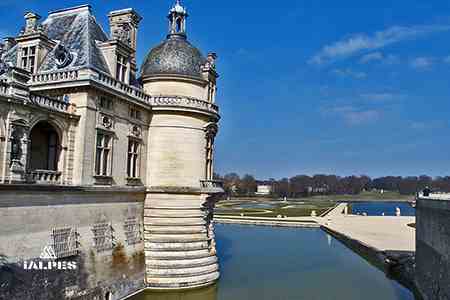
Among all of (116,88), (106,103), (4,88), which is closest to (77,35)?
(116,88)

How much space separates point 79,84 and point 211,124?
27.0 ft

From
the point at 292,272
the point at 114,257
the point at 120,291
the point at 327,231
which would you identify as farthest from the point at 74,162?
the point at 327,231

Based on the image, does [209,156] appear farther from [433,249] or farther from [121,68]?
[433,249]

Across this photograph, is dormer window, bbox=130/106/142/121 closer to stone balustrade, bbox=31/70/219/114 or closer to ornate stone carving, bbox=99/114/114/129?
stone balustrade, bbox=31/70/219/114

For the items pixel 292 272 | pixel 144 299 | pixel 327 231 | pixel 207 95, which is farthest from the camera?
pixel 327 231

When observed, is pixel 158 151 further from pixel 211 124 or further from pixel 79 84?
pixel 79 84

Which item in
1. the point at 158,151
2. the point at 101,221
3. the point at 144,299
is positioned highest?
the point at 158,151

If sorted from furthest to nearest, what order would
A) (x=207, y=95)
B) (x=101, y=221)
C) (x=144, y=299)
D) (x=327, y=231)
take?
(x=327, y=231) → (x=207, y=95) → (x=144, y=299) → (x=101, y=221)

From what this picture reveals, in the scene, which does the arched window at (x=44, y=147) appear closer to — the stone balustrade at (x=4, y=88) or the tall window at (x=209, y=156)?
the stone balustrade at (x=4, y=88)

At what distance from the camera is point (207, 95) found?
23.3 m

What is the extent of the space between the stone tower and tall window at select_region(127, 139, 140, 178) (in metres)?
0.96

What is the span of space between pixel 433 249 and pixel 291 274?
9.33 meters

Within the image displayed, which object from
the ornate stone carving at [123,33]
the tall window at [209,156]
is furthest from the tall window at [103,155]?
the tall window at [209,156]

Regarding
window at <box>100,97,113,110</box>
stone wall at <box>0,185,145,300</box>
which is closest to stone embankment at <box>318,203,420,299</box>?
stone wall at <box>0,185,145,300</box>
